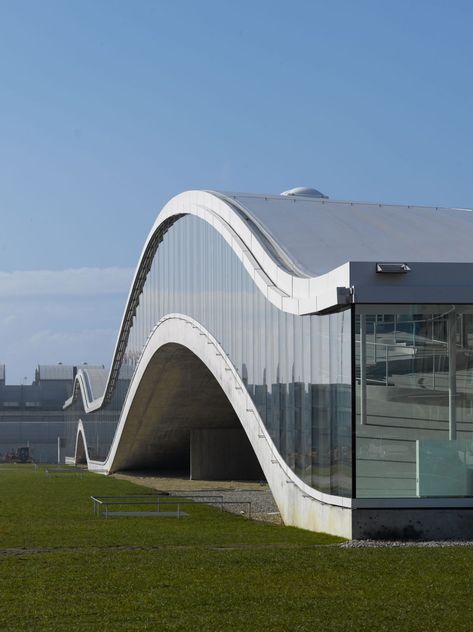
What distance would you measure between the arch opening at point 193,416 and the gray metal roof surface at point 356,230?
14.0 meters

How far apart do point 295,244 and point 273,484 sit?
6.15 m

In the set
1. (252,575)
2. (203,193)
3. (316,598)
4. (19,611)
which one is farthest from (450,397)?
(203,193)

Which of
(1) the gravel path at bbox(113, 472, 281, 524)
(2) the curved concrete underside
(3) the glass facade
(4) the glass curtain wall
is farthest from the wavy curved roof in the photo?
(1) the gravel path at bbox(113, 472, 281, 524)

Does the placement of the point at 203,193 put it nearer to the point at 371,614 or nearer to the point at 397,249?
the point at 397,249

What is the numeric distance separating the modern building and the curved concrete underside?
0.10 meters

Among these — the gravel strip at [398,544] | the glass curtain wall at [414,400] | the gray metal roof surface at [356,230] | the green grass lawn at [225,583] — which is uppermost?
the gray metal roof surface at [356,230]

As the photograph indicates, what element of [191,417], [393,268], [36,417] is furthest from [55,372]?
[393,268]

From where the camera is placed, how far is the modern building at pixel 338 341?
62.6ft

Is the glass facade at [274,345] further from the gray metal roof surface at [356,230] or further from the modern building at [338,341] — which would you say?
the gray metal roof surface at [356,230]

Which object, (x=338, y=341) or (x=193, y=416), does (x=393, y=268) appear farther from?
(x=193, y=416)

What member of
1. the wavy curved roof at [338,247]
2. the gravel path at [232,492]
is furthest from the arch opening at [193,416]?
the wavy curved roof at [338,247]

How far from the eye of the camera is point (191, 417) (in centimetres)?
5228

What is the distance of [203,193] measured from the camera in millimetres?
36875

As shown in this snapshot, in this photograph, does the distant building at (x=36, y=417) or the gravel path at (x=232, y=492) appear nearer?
the gravel path at (x=232, y=492)
